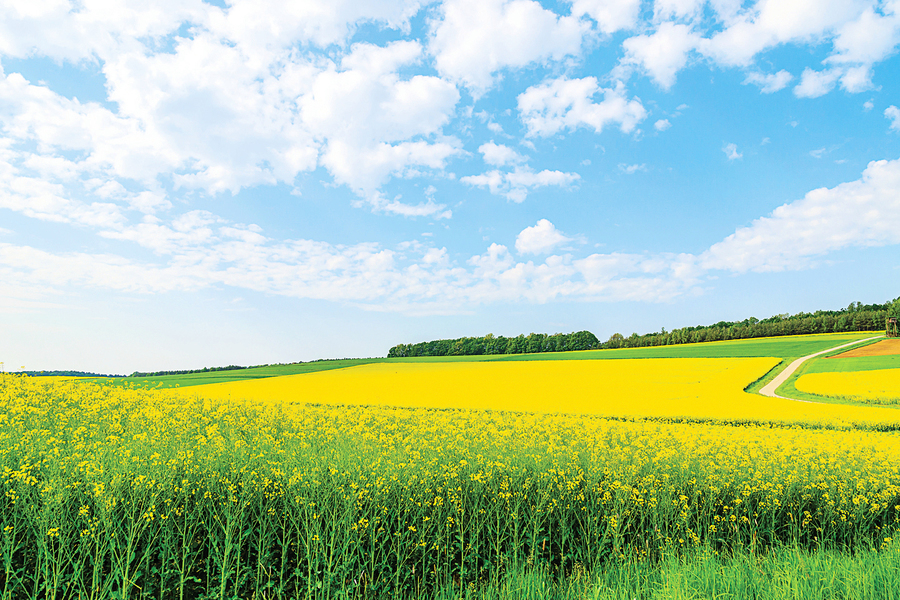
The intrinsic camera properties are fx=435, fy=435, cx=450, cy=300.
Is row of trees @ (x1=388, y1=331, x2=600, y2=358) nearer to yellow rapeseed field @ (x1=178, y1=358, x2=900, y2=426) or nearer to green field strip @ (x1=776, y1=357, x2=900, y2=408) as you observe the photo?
yellow rapeseed field @ (x1=178, y1=358, x2=900, y2=426)

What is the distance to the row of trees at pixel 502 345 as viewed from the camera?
109m

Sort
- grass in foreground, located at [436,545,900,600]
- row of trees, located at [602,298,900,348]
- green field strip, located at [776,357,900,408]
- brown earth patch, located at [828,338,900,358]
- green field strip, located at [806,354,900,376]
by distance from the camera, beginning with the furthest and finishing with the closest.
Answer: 1. row of trees, located at [602,298,900,348]
2. brown earth patch, located at [828,338,900,358]
3. green field strip, located at [806,354,900,376]
4. green field strip, located at [776,357,900,408]
5. grass in foreground, located at [436,545,900,600]

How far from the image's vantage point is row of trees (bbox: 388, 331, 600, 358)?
10888cm

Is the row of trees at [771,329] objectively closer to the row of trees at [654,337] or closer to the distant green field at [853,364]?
the row of trees at [654,337]

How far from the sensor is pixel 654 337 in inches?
4456

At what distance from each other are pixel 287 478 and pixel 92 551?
7.98 feet

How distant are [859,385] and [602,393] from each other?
19926mm

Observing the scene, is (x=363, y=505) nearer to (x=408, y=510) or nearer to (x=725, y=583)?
(x=408, y=510)

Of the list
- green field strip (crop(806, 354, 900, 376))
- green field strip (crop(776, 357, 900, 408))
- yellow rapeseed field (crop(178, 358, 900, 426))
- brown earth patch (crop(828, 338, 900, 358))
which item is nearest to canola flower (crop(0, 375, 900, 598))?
yellow rapeseed field (crop(178, 358, 900, 426))

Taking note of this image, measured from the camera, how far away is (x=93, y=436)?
28.4 feet

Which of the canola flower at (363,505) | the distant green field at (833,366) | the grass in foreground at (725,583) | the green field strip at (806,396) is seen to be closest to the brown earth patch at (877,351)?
the distant green field at (833,366)

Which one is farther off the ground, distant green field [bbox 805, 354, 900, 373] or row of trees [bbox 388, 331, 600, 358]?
row of trees [bbox 388, 331, 600, 358]

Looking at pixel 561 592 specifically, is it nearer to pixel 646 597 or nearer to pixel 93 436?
pixel 646 597

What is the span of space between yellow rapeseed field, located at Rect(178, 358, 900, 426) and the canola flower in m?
10.6
